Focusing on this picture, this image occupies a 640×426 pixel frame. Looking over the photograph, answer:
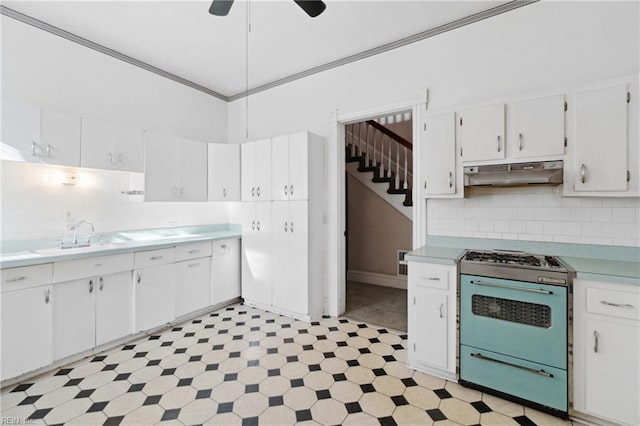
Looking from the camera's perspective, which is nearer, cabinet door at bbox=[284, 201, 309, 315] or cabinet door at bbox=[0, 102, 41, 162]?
cabinet door at bbox=[0, 102, 41, 162]

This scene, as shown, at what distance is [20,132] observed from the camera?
8.11 feet

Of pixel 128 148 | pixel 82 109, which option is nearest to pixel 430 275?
pixel 128 148

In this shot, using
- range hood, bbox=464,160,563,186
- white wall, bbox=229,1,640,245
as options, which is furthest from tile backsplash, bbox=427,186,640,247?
range hood, bbox=464,160,563,186

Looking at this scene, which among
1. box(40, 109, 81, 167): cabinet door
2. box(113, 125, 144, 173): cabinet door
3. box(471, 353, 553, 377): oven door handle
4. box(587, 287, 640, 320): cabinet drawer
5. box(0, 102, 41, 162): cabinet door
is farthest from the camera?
box(113, 125, 144, 173): cabinet door

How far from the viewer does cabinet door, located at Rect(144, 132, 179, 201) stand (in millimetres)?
3365

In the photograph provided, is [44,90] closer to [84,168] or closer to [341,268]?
[84,168]

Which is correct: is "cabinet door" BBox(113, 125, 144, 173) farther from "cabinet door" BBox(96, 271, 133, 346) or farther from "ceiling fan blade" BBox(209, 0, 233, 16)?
"ceiling fan blade" BBox(209, 0, 233, 16)

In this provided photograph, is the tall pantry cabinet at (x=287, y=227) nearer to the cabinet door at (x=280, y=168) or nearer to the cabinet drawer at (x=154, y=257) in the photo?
the cabinet door at (x=280, y=168)

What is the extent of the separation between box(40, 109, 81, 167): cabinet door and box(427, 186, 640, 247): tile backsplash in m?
3.59

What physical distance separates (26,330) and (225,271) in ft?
6.40

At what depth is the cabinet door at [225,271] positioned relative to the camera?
379cm

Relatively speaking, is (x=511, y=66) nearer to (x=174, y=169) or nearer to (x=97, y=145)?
(x=174, y=169)

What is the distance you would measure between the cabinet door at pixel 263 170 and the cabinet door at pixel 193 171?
0.79 metres

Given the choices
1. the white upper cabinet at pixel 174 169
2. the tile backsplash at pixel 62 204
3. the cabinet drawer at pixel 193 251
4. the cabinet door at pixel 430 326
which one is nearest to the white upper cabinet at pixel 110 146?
the white upper cabinet at pixel 174 169
